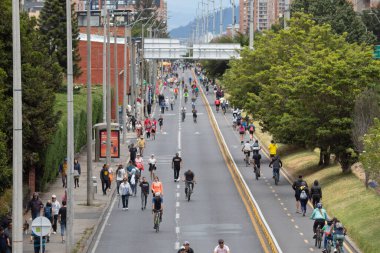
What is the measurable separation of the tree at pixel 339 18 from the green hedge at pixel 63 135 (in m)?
32.2

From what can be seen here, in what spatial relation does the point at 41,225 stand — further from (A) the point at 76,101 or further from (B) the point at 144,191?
(A) the point at 76,101

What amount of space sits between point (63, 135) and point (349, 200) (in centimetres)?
1632

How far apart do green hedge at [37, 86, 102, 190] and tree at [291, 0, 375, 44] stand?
32.2 meters

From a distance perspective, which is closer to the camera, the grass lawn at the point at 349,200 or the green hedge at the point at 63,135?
the grass lawn at the point at 349,200

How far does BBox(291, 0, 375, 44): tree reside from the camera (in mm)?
110438

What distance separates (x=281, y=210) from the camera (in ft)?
158

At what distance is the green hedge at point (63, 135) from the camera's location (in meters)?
52.5

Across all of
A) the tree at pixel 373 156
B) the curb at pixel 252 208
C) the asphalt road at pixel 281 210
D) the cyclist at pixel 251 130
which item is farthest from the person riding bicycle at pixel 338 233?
the cyclist at pixel 251 130

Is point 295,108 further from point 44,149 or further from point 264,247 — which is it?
point 264,247

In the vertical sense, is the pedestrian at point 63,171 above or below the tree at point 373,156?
below

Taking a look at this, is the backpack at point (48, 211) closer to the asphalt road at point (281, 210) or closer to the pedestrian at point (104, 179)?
the asphalt road at point (281, 210)

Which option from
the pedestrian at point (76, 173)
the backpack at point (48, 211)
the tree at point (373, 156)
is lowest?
the pedestrian at point (76, 173)

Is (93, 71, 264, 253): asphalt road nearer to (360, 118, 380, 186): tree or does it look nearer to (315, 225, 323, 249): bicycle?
(315, 225, 323, 249): bicycle

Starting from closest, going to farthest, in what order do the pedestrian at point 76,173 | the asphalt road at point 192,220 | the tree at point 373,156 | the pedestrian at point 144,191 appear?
the tree at point 373,156 → the asphalt road at point 192,220 → the pedestrian at point 144,191 → the pedestrian at point 76,173
